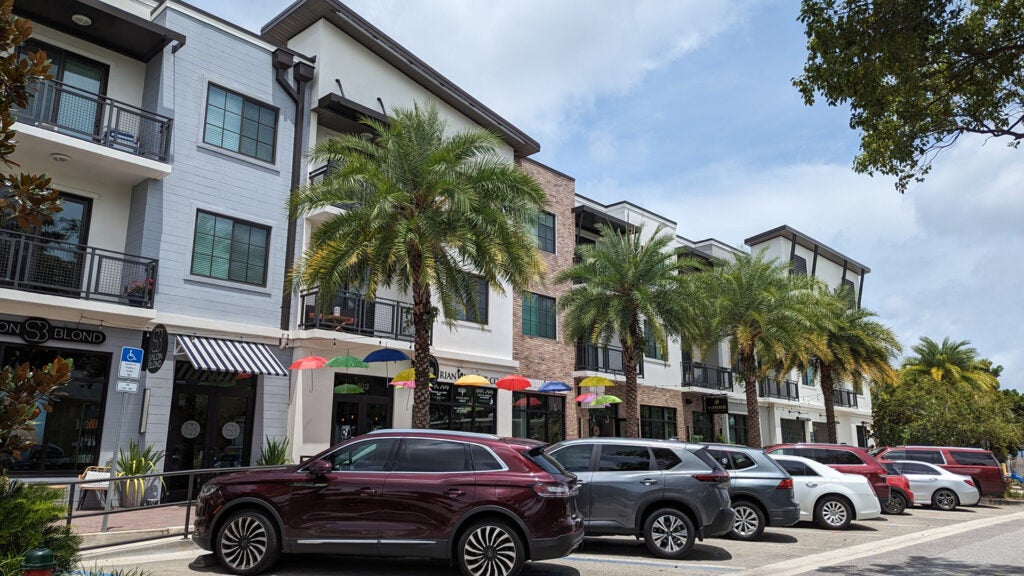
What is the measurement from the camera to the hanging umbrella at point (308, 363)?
56.9ft

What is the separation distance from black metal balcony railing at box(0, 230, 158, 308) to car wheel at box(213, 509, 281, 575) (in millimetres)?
8407

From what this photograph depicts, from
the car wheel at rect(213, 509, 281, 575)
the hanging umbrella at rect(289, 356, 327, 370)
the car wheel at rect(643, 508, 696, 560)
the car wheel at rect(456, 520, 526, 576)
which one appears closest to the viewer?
the car wheel at rect(456, 520, 526, 576)

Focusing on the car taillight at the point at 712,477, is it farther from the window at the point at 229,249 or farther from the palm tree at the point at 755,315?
the palm tree at the point at 755,315

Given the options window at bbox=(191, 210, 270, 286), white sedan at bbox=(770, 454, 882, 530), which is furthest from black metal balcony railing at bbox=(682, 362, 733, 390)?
window at bbox=(191, 210, 270, 286)

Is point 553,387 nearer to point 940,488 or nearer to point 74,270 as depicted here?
point 940,488

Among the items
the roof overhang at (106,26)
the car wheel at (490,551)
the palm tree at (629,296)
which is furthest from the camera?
the palm tree at (629,296)

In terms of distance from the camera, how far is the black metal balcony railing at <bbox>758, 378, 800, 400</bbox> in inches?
1496

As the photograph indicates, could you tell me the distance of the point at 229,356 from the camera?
16719mm

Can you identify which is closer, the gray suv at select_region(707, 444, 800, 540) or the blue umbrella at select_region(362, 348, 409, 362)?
the gray suv at select_region(707, 444, 800, 540)

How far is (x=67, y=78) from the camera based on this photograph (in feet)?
53.1

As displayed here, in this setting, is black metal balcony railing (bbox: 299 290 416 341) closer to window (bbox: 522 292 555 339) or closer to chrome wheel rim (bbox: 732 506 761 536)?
window (bbox: 522 292 555 339)

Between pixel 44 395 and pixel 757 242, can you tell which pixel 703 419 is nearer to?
pixel 757 242

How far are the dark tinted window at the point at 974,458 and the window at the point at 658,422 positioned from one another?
10918 millimetres

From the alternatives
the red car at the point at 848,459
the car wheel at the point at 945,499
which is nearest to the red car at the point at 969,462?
the car wheel at the point at 945,499
